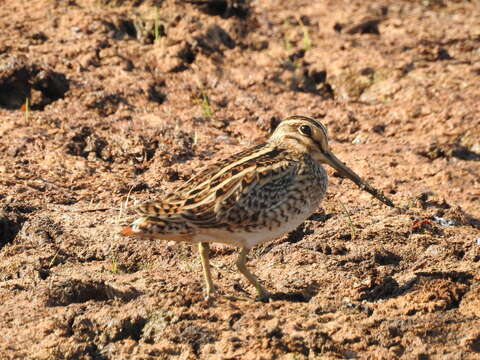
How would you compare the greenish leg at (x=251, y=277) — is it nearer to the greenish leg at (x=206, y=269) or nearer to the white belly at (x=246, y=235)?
the white belly at (x=246, y=235)

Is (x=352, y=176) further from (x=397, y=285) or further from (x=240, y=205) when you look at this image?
(x=240, y=205)

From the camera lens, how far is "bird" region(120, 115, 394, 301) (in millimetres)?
5879

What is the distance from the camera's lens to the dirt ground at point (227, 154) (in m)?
5.66

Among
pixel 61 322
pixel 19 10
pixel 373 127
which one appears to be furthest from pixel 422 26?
pixel 61 322

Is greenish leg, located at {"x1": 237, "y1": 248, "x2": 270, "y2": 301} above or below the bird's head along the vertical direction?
below

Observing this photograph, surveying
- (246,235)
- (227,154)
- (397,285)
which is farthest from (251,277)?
(227,154)

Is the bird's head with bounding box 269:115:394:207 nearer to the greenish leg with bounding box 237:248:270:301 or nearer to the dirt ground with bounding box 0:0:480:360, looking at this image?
the dirt ground with bounding box 0:0:480:360

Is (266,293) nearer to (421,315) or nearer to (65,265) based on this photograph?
(421,315)

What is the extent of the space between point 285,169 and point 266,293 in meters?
0.90

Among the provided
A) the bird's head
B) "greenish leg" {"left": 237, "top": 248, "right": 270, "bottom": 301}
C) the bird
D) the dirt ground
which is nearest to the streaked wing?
the bird

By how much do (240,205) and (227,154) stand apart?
248 centimetres

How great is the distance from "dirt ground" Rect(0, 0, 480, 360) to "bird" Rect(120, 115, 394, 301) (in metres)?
0.38

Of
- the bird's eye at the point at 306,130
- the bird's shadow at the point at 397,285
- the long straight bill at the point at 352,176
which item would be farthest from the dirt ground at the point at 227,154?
the bird's eye at the point at 306,130

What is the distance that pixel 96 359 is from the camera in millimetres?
5508
